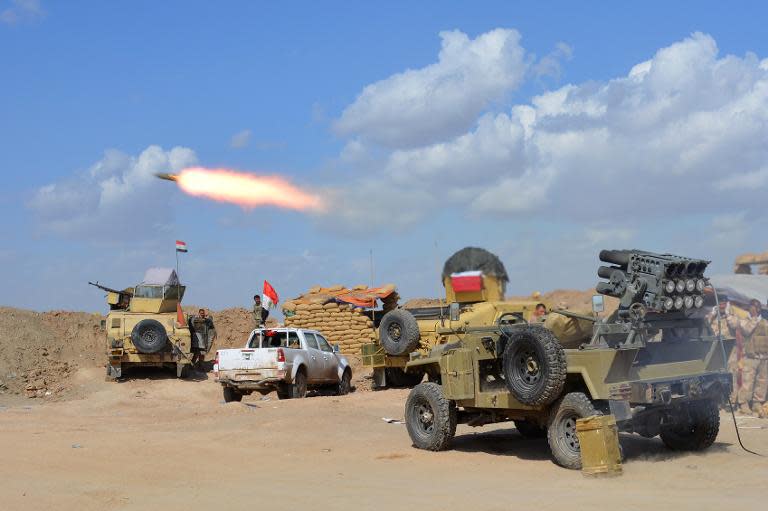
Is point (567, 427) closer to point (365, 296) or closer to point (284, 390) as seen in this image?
point (284, 390)

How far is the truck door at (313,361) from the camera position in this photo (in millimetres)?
19625

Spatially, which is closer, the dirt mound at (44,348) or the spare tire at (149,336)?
the spare tire at (149,336)


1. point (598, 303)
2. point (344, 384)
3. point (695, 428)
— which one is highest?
point (598, 303)

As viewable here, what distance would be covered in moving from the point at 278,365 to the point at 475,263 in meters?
5.18

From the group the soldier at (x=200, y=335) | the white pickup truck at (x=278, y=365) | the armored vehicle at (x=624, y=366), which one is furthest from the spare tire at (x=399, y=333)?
the armored vehicle at (x=624, y=366)

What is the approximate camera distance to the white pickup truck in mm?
18406

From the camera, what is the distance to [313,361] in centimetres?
1980

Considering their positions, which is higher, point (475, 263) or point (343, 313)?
point (475, 263)

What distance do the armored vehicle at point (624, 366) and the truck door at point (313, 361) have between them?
896cm

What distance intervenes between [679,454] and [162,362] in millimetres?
16593

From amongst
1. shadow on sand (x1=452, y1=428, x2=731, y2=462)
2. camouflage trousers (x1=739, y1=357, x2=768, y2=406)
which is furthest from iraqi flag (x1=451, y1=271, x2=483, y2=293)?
shadow on sand (x1=452, y1=428, x2=731, y2=462)

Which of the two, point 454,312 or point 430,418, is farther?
point 430,418

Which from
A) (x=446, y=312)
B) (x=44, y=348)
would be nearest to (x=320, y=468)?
(x=446, y=312)

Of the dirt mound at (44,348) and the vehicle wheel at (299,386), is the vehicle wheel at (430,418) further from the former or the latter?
the dirt mound at (44,348)
